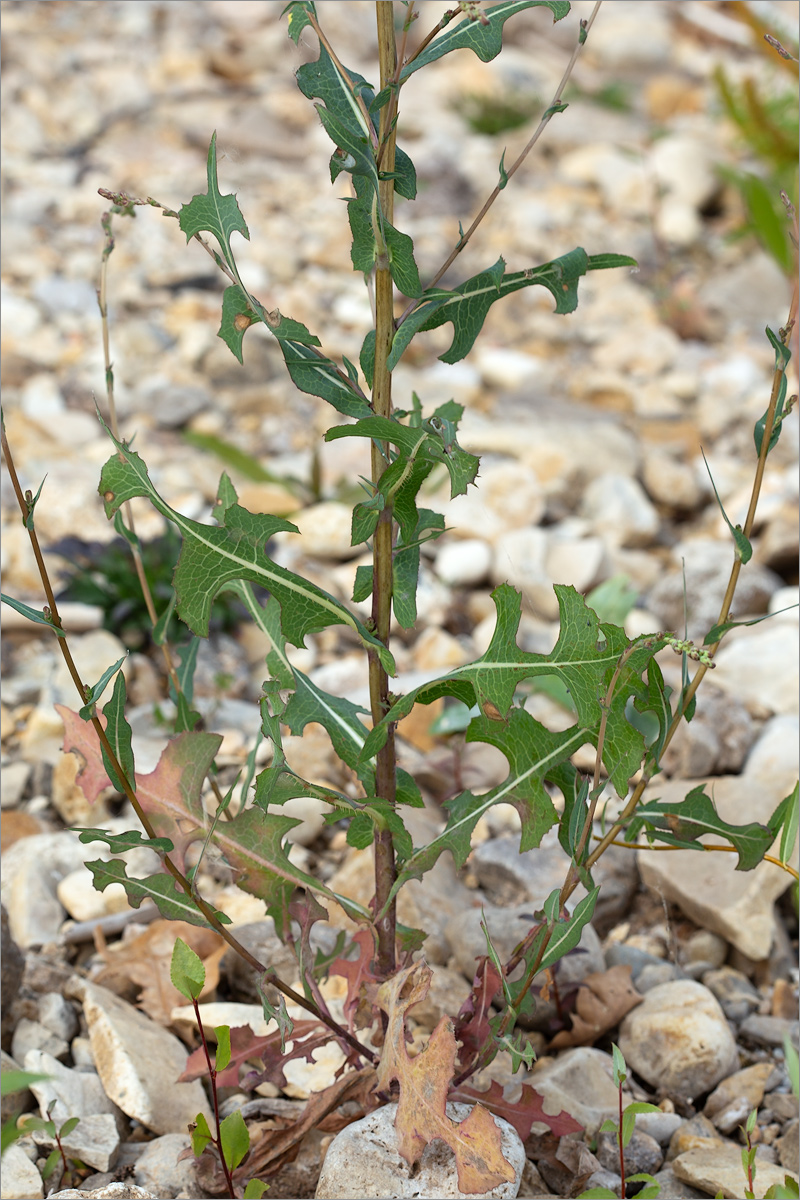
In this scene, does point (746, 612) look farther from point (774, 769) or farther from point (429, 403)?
point (429, 403)

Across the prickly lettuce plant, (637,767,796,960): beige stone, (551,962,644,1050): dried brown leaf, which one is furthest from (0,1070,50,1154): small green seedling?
(637,767,796,960): beige stone

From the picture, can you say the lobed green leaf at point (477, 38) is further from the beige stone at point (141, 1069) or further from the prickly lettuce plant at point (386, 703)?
the beige stone at point (141, 1069)

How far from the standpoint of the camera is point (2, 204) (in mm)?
Answer: 5074

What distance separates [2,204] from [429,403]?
7.93 feet

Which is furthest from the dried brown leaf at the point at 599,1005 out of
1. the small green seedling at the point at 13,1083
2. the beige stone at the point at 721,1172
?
the small green seedling at the point at 13,1083

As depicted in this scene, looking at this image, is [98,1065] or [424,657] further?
[424,657]

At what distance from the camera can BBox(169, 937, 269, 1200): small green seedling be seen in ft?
4.39

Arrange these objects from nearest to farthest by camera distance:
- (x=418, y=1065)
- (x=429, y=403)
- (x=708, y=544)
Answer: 1. (x=418, y=1065)
2. (x=708, y=544)
3. (x=429, y=403)

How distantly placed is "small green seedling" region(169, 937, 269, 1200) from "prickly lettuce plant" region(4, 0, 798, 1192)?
0.01 meters

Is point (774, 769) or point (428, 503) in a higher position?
point (428, 503)

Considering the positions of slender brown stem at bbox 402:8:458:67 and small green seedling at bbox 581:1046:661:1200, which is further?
small green seedling at bbox 581:1046:661:1200

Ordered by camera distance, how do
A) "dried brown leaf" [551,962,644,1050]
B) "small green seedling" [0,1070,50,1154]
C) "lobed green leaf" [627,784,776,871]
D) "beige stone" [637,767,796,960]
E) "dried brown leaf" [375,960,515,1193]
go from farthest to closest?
1. "beige stone" [637,767,796,960]
2. "dried brown leaf" [551,962,644,1050]
3. "lobed green leaf" [627,784,776,871]
4. "dried brown leaf" [375,960,515,1193]
5. "small green seedling" [0,1070,50,1154]

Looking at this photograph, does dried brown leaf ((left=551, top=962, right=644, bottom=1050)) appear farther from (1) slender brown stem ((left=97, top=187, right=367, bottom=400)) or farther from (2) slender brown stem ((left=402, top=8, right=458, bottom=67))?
(2) slender brown stem ((left=402, top=8, right=458, bottom=67))

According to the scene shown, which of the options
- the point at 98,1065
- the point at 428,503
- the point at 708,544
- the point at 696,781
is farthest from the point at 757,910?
the point at 428,503
